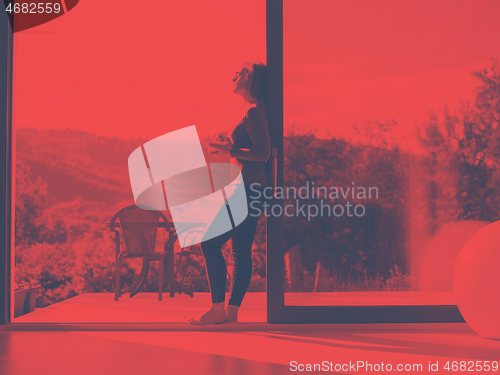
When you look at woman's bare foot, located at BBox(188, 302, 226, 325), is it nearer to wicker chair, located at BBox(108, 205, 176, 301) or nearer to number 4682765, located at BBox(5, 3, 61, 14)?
wicker chair, located at BBox(108, 205, 176, 301)

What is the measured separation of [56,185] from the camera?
17.7 feet

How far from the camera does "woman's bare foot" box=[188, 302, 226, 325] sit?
2652 mm

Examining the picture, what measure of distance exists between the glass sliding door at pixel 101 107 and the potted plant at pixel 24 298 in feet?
4.90

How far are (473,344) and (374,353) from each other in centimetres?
56

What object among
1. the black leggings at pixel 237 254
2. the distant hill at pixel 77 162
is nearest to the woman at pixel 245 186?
the black leggings at pixel 237 254

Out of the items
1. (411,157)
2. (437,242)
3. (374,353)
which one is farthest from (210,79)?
(374,353)

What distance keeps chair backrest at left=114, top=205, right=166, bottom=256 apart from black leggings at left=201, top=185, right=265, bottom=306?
4.54 feet

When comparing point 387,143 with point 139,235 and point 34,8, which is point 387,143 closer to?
point 139,235

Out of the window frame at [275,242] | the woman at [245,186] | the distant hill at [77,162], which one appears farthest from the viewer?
the distant hill at [77,162]

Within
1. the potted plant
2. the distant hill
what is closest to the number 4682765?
the distant hill

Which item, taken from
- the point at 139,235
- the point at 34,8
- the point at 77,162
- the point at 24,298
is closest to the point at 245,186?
the point at 139,235

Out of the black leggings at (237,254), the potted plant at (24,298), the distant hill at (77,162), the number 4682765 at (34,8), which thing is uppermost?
the number 4682765 at (34,8)

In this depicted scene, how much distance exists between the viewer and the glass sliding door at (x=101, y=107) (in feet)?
16.6

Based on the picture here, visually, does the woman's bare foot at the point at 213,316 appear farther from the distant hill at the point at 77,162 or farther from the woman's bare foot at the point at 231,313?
the distant hill at the point at 77,162
